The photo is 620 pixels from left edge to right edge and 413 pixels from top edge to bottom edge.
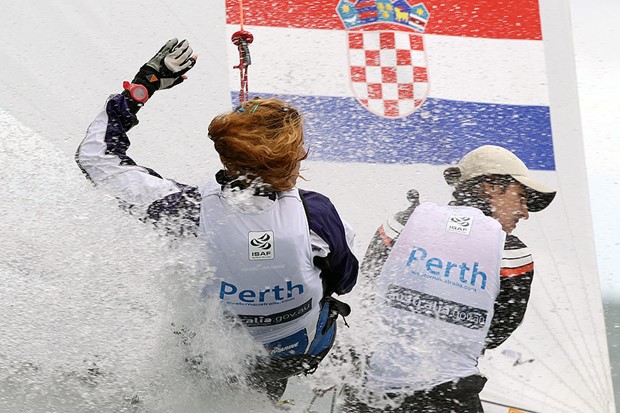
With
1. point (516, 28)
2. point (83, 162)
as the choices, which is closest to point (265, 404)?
point (83, 162)

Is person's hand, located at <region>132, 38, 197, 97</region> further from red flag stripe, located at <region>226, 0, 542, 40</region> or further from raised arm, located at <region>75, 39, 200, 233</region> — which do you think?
red flag stripe, located at <region>226, 0, 542, 40</region>

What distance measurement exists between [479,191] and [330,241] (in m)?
0.52

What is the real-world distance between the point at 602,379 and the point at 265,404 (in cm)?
141

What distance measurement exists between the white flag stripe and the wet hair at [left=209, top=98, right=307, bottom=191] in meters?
1.21

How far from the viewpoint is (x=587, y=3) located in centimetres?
363

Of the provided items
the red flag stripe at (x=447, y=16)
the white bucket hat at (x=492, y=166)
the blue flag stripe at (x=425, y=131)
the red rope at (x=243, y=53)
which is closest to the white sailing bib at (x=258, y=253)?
the white bucket hat at (x=492, y=166)

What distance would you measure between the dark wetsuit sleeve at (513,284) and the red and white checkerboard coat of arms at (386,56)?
102 centimetres

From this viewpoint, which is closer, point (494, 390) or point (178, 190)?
point (178, 190)

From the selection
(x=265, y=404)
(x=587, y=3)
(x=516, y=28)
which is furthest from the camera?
(x=587, y=3)

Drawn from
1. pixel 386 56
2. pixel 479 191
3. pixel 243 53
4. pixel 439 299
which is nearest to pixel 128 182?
pixel 439 299

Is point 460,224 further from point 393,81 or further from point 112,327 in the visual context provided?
point 393,81

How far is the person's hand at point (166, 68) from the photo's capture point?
188 cm

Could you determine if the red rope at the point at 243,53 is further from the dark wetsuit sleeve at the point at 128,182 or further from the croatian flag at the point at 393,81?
the dark wetsuit sleeve at the point at 128,182

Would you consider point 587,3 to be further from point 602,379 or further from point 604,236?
point 602,379
